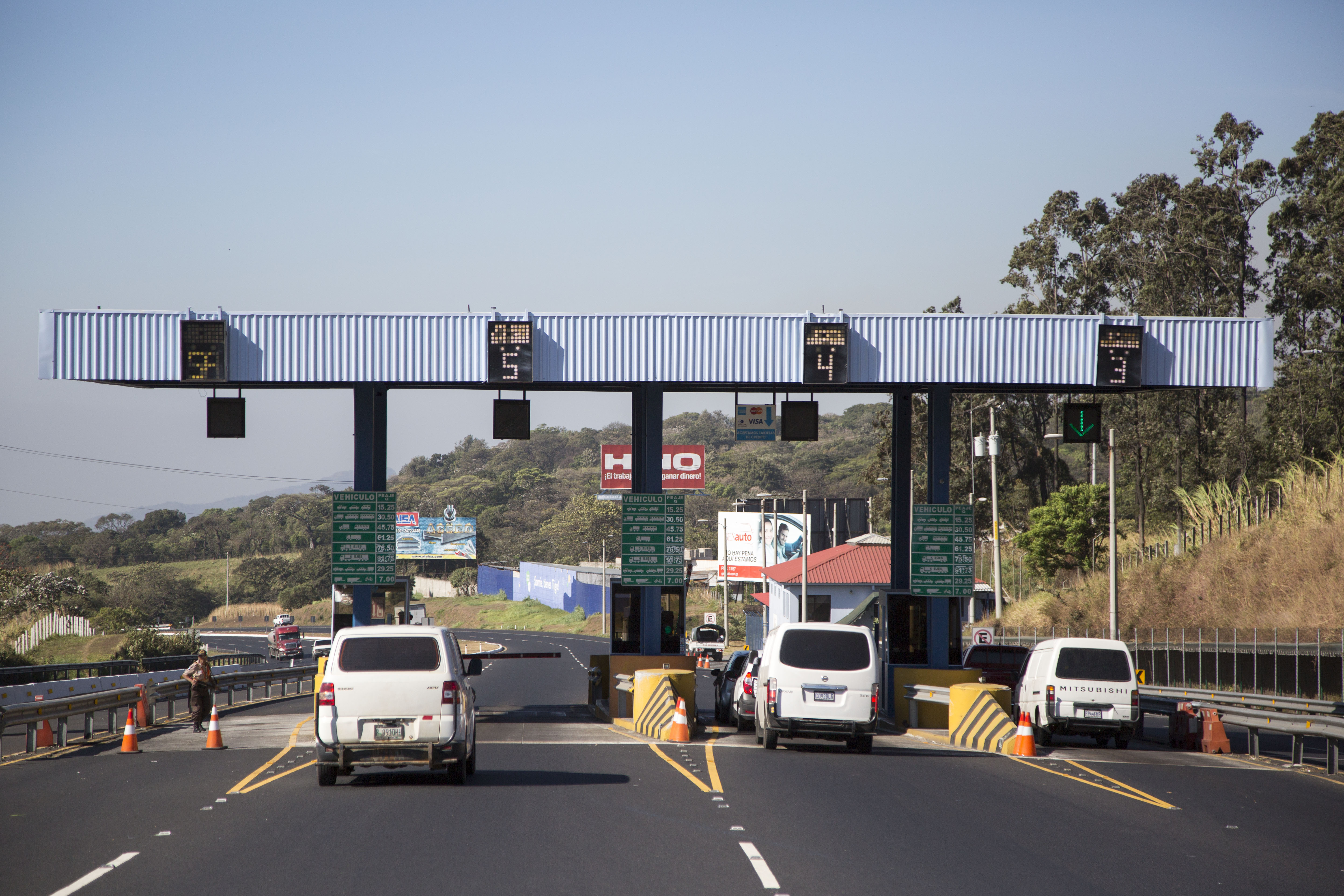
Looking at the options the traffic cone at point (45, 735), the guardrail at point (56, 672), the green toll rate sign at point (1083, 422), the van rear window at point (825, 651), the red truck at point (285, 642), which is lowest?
the red truck at point (285, 642)

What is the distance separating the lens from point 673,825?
12.2 metres

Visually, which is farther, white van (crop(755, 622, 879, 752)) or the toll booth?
the toll booth

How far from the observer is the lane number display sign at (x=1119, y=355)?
83.9 ft

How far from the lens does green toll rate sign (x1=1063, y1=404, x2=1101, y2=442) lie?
2555cm

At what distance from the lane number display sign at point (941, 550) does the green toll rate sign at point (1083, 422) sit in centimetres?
271

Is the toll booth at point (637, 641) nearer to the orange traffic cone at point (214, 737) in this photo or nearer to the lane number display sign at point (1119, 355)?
the orange traffic cone at point (214, 737)

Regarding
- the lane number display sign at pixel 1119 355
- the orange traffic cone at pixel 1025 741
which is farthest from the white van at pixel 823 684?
the lane number display sign at pixel 1119 355

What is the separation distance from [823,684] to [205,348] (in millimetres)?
13274

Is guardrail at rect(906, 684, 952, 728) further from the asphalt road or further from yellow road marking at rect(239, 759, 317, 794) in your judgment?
yellow road marking at rect(239, 759, 317, 794)

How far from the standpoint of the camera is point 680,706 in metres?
21.6

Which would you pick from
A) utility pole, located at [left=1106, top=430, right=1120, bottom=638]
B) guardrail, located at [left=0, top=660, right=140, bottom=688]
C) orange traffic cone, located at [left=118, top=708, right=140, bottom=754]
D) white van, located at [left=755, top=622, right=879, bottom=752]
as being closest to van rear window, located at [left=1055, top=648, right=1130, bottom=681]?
white van, located at [left=755, top=622, right=879, bottom=752]

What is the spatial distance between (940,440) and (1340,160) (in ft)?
109

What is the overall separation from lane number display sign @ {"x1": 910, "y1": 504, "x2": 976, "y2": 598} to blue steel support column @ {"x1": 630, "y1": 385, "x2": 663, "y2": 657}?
17.3 ft

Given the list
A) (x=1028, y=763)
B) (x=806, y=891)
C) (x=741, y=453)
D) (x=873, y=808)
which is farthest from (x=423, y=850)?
(x=741, y=453)
